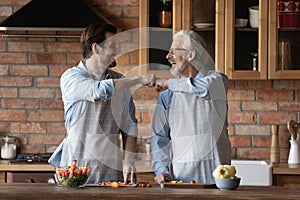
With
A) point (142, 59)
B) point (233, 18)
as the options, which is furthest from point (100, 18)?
point (233, 18)

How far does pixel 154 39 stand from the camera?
499cm

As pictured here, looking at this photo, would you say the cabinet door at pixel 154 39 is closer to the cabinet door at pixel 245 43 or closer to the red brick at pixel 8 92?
the cabinet door at pixel 245 43

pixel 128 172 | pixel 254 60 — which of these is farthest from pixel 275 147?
pixel 128 172

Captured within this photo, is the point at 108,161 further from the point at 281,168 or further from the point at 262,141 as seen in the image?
the point at 262,141

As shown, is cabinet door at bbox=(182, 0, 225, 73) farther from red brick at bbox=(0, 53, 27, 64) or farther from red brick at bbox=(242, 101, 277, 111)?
red brick at bbox=(0, 53, 27, 64)

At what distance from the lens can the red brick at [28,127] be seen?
17.1 feet

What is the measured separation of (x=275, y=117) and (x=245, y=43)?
596 millimetres

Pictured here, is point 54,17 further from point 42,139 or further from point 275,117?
point 275,117

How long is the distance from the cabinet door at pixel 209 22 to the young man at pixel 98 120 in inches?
45.3

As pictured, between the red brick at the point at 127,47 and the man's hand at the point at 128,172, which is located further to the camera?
the red brick at the point at 127,47

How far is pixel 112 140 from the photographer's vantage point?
385 cm

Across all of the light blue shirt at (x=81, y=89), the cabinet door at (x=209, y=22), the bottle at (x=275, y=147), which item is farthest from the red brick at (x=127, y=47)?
the light blue shirt at (x=81, y=89)

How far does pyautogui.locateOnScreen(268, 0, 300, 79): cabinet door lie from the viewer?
4906 millimetres

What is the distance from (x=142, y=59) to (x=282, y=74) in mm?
937
